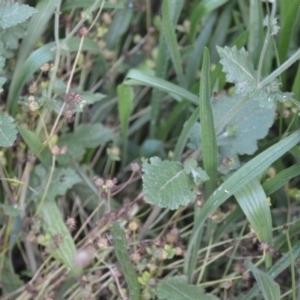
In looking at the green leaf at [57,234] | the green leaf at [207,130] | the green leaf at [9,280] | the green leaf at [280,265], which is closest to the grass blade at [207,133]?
the green leaf at [207,130]

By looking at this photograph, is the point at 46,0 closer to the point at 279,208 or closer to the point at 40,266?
the point at 40,266

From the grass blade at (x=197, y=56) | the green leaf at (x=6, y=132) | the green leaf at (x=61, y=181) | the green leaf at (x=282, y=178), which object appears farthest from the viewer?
the grass blade at (x=197, y=56)

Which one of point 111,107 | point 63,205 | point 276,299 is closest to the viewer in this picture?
point 276,299

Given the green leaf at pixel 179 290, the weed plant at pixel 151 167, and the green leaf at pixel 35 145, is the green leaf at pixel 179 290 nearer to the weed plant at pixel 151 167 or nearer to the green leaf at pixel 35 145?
the weed plant at pixel 151 167

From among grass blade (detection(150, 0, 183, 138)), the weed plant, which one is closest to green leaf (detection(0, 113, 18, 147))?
the weed plant

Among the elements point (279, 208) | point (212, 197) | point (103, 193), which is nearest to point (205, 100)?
point (212, 197)
